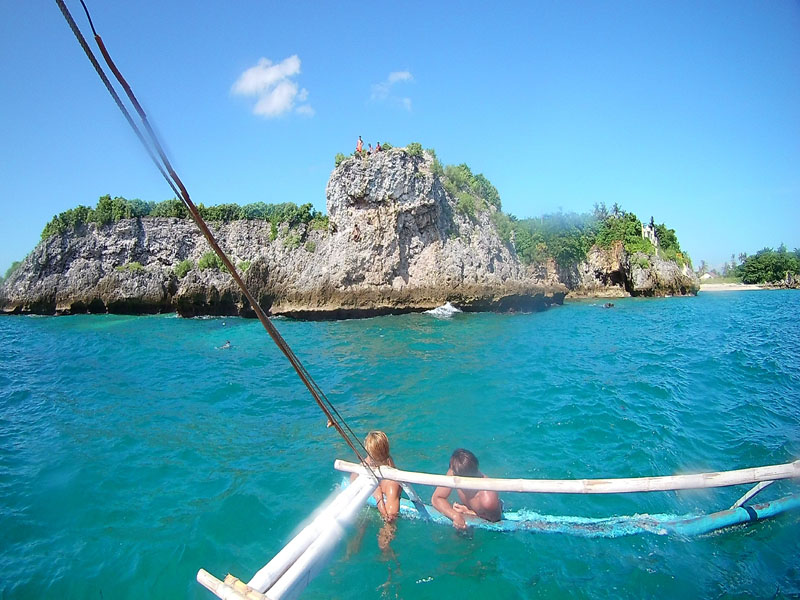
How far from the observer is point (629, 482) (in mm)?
4375

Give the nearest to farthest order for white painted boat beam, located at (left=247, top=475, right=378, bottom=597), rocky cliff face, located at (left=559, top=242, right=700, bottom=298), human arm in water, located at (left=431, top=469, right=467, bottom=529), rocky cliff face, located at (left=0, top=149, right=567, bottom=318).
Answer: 1. white painted boat beam, located at (left=247, top=475, right=378, bottom=597)
2. human arm in water, located at (left=431, top=469, right=467, bottom=529)
3. rocky cliff face, located at (left=0, top=149, right=567, bottom=318)
4. rocky cliff face, located at (left=559, top=242, right=700, bottom=298)

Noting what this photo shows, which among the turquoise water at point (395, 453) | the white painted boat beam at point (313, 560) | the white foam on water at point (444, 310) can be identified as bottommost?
the turquoise water at point (395, 453)

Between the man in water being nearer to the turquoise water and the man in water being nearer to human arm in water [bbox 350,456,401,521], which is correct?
the turquoise water

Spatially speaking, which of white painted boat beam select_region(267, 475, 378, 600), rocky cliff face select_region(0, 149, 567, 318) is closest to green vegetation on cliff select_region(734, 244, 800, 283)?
rocky cliff face select_region(0, 149, 567, 318)

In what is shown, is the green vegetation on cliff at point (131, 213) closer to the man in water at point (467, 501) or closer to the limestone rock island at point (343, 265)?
the limestone rock island at point (343, 265)

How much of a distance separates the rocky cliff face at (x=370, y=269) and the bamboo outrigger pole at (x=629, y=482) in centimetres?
2424

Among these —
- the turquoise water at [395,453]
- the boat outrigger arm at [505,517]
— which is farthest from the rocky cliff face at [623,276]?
the boat outrigger arm at [505,517]

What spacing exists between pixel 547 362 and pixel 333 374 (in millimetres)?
6771

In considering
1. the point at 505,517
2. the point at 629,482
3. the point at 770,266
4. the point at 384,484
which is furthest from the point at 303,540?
the point at 770,266

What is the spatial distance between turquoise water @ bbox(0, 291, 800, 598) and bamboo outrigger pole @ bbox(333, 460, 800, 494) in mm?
1045

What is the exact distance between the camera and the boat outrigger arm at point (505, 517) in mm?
3158

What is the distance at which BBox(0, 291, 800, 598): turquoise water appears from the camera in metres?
4.82

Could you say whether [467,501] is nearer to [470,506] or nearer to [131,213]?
[470,506]

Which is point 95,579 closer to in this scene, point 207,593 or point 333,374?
point 207,593
